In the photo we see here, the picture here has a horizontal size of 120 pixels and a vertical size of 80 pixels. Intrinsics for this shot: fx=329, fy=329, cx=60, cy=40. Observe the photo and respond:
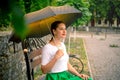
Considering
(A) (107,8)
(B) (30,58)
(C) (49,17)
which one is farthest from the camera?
(A) (107,8)

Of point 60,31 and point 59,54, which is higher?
point 60,31

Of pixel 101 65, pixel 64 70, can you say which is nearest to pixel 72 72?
pixel 64 70

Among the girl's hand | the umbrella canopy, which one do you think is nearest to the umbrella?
the umbrella canopy

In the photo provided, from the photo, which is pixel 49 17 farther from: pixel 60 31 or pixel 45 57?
pixel 45 57

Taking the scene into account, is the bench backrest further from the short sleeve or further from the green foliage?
the green foliage

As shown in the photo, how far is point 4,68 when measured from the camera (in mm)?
5387

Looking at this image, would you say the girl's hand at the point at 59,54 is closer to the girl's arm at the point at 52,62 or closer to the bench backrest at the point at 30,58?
the girl's arm at the point at 52,62

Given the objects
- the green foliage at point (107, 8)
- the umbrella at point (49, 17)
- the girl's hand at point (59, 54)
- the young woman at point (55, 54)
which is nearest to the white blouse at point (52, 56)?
the young woman at point (55, 54)

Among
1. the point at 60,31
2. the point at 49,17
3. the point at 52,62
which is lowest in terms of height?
the point at 52,62

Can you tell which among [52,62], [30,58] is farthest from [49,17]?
[30,58]

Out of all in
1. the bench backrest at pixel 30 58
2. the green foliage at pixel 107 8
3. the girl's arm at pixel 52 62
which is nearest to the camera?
the girl's arm at pixel 52 62

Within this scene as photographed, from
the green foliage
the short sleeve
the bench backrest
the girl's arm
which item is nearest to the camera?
the girl's arm

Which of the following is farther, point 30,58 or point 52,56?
point 30,58

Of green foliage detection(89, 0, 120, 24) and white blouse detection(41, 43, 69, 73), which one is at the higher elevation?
white blouse detection(41, 43, 69, 73)
